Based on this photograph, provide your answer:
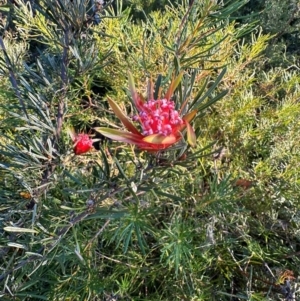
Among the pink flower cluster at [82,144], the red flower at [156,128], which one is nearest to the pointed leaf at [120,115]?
the red flower at [156,128]

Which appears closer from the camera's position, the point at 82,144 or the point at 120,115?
the point at 120,115

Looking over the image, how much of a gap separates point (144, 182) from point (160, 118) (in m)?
0.13

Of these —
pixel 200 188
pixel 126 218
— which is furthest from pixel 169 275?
pixel 126 218

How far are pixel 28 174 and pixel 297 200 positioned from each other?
0.59 metres

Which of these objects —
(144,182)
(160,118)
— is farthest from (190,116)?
(144,182)

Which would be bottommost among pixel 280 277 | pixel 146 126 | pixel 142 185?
pixel 280 277

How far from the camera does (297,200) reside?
35.4 inches

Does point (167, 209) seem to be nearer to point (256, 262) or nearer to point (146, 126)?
point (256, 262)

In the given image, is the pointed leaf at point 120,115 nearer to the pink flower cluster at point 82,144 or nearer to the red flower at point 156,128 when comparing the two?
the red flower at point 156,128

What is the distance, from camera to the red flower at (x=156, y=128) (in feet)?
1.52

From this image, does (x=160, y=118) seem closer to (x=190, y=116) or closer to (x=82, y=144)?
(x=190, y=116)

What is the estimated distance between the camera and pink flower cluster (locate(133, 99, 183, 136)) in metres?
0.49

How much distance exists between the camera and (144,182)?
23.2 inches

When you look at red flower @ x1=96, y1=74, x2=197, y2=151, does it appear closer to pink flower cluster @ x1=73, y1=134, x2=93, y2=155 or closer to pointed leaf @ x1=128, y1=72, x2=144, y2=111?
pointed leaf @ x1=128, y1=72, x2=144, y2=111
